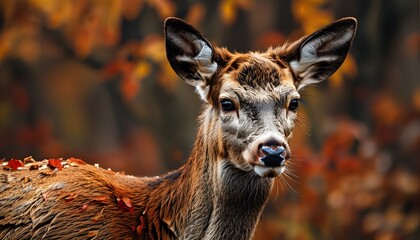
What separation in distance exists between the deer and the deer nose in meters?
0.03

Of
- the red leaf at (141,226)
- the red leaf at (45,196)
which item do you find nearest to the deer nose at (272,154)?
the red leaf at (141,226)

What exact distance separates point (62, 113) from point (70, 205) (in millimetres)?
12182

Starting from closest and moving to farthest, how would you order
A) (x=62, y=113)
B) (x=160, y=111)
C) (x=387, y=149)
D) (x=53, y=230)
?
1. (x=53, y=230)
2. (x=160, y=111)
3. (x=387, y=149)
4. (x=62, y=113)

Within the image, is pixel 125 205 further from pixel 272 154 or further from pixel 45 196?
pixel 272 154

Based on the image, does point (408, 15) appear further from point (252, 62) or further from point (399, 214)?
point (252, 62)

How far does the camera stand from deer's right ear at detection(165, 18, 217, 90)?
23.3 feet

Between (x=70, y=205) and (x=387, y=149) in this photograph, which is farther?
(x=387, y=149)

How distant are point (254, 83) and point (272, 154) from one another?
0.67 meters

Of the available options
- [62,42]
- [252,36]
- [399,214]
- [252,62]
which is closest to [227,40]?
[252,36]

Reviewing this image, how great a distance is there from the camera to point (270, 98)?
22.5ft

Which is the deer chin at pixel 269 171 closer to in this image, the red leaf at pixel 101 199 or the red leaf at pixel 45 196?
the red leaf at pixel 101 199

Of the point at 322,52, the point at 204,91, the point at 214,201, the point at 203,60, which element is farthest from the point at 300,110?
the point at 214,201

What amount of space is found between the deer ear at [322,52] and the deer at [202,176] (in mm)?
10

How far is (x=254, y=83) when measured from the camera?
273 inches
